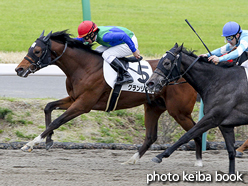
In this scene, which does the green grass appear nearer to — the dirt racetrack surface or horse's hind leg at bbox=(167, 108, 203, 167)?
the dirt racetrack surface

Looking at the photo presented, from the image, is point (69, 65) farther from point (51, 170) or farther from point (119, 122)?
point (119, 122)

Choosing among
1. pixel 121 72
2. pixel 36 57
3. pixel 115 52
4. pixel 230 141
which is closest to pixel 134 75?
pixel 121 72

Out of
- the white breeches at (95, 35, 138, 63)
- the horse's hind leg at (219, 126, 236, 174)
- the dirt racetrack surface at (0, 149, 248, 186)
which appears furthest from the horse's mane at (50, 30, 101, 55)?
the horse's hind leg at (219, 126, 236, 174)

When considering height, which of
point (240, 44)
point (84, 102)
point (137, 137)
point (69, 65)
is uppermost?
point (240, 44)

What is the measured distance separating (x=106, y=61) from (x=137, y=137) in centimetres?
213

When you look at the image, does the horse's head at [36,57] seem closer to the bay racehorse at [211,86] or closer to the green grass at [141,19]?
the bay racehorse at [211,86]

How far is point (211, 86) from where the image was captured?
179 inches

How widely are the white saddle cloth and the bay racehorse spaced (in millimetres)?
931

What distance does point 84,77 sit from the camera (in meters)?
5.20

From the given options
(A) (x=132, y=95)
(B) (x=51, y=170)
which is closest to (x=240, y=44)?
(A) (x=132, y=95)

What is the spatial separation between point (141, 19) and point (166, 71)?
1327 cm

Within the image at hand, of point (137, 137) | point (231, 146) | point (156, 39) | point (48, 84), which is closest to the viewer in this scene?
A: point (231, 146)

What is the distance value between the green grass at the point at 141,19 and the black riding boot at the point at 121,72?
7.65 meters

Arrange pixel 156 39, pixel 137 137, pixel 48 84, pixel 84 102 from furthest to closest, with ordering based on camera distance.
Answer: pixel 156 39
pixel 48 84
pixel 137 137
pixel 84 102
